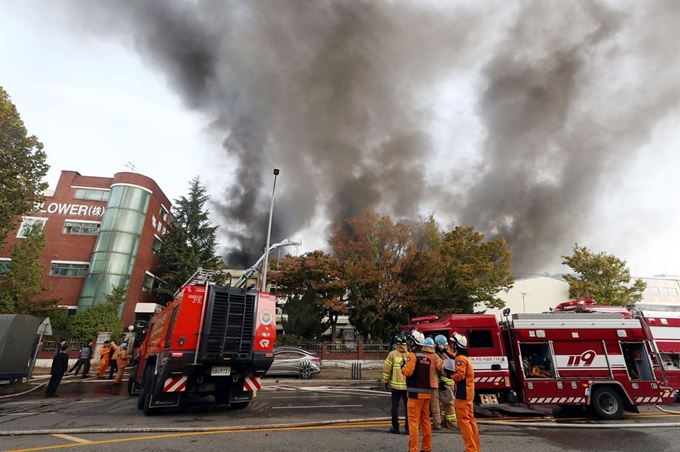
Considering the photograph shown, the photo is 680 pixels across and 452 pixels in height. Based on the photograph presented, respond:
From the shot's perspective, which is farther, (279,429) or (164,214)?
(164,214)

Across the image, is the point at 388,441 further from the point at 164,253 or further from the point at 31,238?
the point at 164,253

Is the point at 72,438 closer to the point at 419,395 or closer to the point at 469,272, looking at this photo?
the point at 419,395

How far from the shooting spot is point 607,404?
335 inches

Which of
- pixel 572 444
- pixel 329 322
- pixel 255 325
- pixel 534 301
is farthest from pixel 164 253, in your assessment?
pixel 534 301

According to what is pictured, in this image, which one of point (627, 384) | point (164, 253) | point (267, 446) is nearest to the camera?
point (267, 446)

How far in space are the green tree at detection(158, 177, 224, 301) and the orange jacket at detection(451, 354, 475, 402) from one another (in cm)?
3069

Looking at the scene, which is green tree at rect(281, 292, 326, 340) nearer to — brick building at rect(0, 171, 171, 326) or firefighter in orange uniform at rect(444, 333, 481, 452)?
brick building at rect(0, 171, 171, 326)

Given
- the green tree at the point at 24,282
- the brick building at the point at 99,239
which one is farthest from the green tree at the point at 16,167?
the brick building at the point at 99,239

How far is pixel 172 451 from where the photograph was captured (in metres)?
4.98

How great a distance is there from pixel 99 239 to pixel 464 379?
110ft

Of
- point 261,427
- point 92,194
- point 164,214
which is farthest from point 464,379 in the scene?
point 92,194

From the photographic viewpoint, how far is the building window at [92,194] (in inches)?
1262

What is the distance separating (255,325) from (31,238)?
22.5 m

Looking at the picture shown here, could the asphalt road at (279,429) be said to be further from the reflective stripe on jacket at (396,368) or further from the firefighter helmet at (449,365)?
the firefighter helmet at (449,365)
